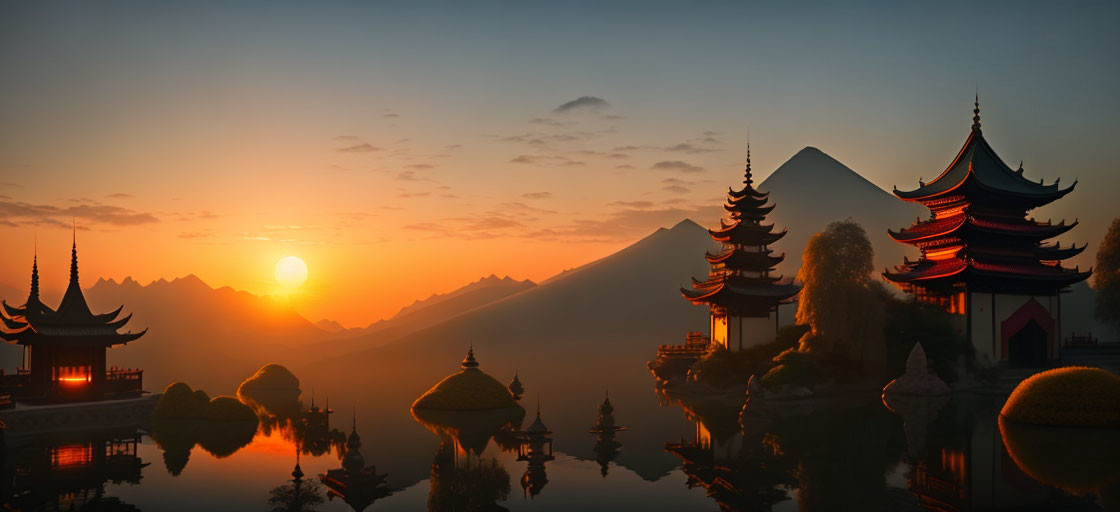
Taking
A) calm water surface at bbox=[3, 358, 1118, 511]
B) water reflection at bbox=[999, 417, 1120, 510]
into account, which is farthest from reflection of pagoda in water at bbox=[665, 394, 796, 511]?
water reflection at bbox=[999, 417, 1120, 510]

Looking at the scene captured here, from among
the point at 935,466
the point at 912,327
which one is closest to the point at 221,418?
the point at 935,466

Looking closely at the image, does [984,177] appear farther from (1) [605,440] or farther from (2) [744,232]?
(1) [605,440]

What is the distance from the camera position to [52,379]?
3847 cm

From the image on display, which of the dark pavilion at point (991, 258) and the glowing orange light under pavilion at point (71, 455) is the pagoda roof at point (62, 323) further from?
the dark pavilion at point (991, 258)

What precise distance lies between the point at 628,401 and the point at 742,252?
42.9ft

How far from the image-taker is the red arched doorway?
50625 mm

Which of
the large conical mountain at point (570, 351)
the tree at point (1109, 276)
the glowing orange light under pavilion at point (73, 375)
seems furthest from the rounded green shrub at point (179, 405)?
the tree at point (1109, 276)

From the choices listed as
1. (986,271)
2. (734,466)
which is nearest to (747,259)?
(986,271)

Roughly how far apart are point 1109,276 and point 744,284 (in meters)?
26.7

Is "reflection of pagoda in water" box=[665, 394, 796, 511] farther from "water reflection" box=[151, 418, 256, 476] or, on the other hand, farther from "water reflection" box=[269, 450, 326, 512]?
"water reflection" box=[151, 418, 256, 476]

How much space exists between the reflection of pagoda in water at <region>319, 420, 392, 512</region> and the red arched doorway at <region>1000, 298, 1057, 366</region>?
1595 inches

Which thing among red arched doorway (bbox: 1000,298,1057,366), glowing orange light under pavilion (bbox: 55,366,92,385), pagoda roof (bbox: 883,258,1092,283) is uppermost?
pagoda roof (bbox: 883,258,1092,283)

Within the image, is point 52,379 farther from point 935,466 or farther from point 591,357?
point 591,357

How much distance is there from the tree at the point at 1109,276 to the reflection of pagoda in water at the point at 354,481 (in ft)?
178
